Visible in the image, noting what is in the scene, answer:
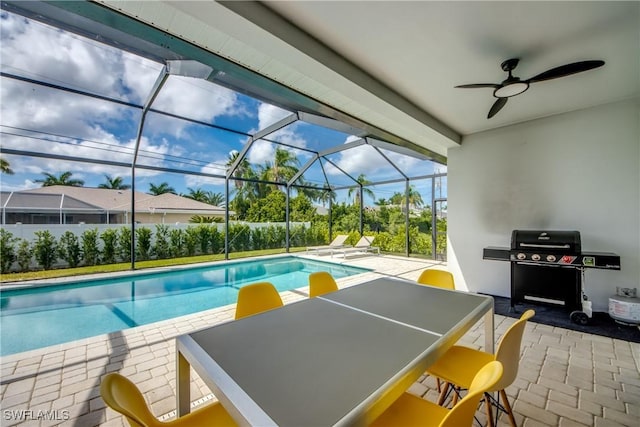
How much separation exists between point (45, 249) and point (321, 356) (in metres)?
8.76

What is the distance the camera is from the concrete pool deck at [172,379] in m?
1.82

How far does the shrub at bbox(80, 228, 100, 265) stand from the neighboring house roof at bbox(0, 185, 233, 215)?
1833 mm

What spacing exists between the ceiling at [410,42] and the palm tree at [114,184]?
7.07 metres

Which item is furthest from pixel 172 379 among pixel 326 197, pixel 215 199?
pixel 215 199

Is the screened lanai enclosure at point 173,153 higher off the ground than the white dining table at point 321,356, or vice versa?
the screened lanai enclosure at point 173,153

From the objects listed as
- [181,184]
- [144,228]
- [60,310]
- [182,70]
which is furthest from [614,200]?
[181,184]

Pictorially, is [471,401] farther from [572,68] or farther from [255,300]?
[572,68]

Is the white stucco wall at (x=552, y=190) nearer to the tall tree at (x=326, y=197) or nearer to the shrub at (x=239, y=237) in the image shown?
the tall tree at (x=326, y=197)

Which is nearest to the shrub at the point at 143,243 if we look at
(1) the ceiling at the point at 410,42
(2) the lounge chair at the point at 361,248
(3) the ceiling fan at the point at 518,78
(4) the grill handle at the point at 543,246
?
(2) the lounge chair at the point at 361,248

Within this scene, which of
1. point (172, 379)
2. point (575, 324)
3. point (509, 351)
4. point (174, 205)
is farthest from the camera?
point (174, 205)

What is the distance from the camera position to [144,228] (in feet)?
26.3

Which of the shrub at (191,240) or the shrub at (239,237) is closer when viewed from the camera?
the shrub at (191,240)

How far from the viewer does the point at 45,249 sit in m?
6.55

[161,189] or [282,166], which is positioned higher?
[282,166]
